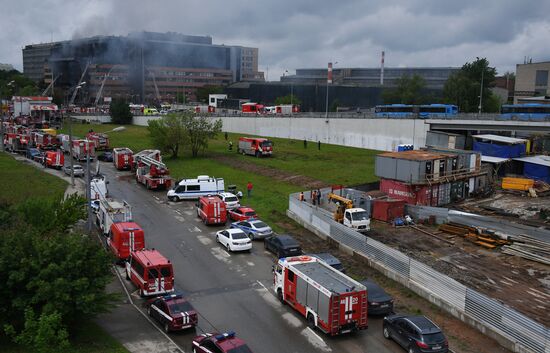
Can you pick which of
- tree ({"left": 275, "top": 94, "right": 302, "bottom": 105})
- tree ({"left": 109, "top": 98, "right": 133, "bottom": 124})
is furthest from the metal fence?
tree ({"left": 275, "top": 94, "right": 302, "bottom": 105})

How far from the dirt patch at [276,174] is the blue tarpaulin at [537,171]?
67.7ft

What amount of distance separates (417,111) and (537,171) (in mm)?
25414

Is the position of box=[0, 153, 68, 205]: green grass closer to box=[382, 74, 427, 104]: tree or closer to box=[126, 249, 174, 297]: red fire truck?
box=[126, 249, 174, 297]: red fire truck

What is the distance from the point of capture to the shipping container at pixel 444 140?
60.8 meters

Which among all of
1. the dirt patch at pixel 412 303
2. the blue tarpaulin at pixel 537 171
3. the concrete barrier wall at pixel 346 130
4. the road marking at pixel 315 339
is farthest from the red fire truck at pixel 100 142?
the road marking at pixel 315 339

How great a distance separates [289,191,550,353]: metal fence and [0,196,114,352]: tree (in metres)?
13.2

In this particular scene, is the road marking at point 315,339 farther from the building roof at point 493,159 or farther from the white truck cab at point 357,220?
the building roof at point 493,159

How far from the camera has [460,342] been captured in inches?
742

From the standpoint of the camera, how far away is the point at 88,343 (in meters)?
17.5

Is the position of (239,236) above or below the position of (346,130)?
below

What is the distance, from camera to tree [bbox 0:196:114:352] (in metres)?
15.7

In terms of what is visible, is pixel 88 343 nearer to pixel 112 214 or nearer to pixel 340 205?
pixel 112 214

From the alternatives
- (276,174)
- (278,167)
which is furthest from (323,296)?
(278,167)

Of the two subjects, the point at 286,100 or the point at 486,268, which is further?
the point at 286,100
